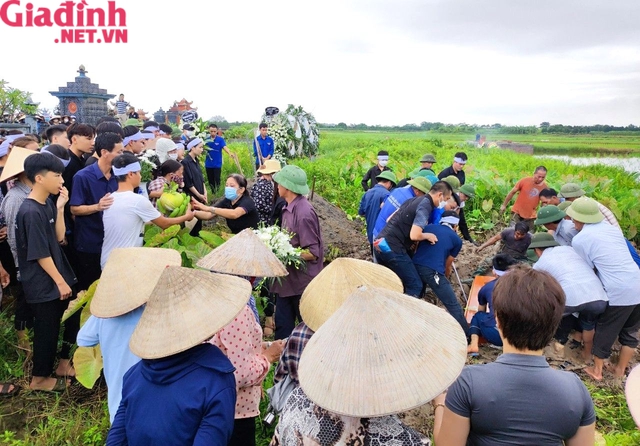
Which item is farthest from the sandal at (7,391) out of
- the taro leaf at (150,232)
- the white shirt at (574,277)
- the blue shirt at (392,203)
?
the white shirt at (574,277)

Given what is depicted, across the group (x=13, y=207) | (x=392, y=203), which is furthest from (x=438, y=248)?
(x=13, y=207)

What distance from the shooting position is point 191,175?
5836 millimetres

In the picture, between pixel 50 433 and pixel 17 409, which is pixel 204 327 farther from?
pixel 17 409

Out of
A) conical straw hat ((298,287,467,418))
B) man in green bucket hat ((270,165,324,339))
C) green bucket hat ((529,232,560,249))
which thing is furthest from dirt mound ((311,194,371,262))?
conical straw hat ((298,287,467,418))

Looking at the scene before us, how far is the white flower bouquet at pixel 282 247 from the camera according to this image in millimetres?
3613

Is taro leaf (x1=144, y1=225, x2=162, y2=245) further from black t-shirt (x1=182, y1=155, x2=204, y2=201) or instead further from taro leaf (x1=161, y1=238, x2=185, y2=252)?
black t-shirt (x1=182, y1=155, x2=204, y2=201)

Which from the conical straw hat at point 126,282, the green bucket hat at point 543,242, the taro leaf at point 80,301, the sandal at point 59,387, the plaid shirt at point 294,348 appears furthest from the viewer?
the green bucket hat at point 543,242

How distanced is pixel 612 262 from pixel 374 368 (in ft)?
11.9

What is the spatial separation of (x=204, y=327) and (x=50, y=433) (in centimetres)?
221

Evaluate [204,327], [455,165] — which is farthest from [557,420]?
[455,165]

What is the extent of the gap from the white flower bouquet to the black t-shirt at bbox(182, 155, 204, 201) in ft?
8.08

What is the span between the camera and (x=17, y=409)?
3.35 meters

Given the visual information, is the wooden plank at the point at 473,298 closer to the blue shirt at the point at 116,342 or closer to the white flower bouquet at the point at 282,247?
the white flower bouquet at the point at 282,247

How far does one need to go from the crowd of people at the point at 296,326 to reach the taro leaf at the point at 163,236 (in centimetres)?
6
